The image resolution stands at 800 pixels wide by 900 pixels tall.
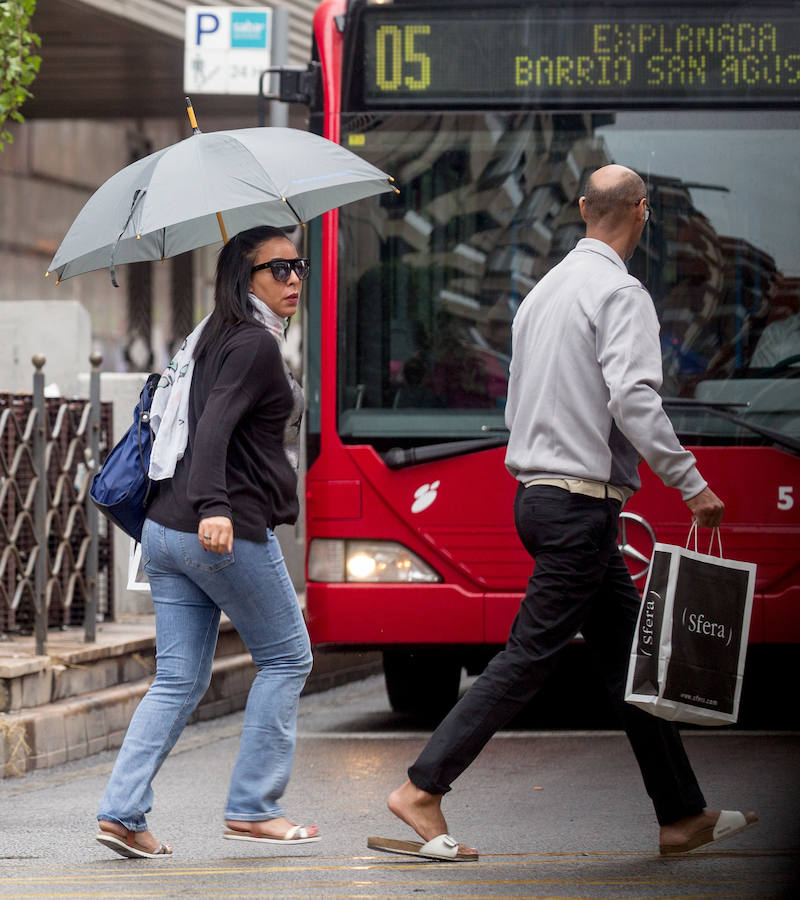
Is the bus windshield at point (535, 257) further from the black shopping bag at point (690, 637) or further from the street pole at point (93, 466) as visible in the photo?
the black shopping bag at point (690, 637)

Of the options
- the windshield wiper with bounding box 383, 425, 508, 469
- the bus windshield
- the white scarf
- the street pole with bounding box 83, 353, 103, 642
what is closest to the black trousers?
the white scarf

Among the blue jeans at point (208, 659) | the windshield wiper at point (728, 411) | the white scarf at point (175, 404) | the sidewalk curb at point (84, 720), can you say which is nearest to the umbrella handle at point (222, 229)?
the white scarf at point (175, 404)

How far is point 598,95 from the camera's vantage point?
6820mm

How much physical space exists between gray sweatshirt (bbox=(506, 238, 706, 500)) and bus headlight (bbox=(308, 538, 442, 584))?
2.27 m

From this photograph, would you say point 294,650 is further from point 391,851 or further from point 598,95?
point 598,95

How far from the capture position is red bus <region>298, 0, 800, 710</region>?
669 centimetres

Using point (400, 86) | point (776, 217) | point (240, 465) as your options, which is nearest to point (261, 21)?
point (400, 86)

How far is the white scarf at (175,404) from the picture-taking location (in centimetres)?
454

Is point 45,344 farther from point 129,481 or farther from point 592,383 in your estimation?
point 592,383

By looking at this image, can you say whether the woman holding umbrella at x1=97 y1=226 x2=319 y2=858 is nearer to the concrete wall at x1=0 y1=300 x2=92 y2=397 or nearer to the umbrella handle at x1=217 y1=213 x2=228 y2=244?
the umbrella handle at x1=217 y1=213 x2=228 y2=244

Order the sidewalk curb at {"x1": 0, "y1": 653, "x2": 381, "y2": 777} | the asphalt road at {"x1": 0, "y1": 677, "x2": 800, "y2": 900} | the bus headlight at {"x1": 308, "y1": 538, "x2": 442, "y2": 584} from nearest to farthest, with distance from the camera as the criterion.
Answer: the asphalt road at {"x1": 0, "y1": 677, "x2": 800, "y2": 900}
the sidewalk curb at {"x1": 0, "y1": 653, "x2": 381, "y2": 777}
the bus headlight at {"x1": 308, "y1": 538, "x2": 442, "y2": 584}

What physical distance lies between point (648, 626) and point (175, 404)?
141cm

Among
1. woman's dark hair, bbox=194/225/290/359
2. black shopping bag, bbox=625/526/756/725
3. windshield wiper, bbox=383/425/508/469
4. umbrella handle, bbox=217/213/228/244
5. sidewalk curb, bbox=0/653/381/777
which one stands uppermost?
umbrella handle, bbox=217/213/228/244

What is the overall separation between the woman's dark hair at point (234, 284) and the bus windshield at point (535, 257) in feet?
7.13
